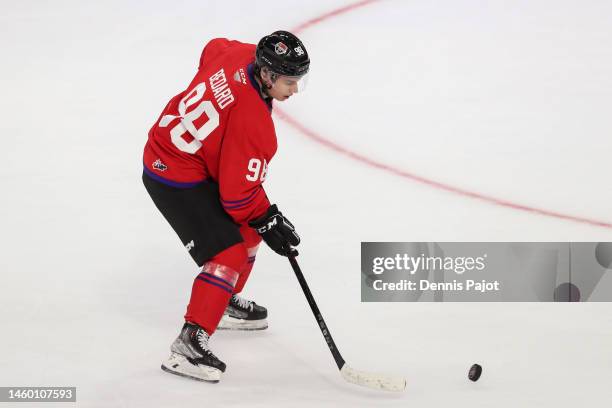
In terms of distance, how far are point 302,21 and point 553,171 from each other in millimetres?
2193

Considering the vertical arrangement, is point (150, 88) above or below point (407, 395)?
above

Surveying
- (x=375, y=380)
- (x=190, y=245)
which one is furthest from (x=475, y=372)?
(x=190, y=245)

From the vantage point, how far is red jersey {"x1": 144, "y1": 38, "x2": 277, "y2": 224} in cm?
341

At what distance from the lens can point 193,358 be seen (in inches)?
137

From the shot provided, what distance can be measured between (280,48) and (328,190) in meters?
1.65

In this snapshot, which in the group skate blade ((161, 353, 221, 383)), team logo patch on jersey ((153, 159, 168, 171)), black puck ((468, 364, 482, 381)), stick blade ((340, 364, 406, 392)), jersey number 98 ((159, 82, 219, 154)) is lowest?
skate blade ((161, 353, 221, 383))

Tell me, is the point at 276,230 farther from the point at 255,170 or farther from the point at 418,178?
the point at 418,178

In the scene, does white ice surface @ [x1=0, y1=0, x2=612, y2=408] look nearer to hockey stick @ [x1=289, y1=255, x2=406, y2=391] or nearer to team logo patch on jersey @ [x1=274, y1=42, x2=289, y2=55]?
hockey stick @ [x1=289, y1=255, x2=406, y2=391]

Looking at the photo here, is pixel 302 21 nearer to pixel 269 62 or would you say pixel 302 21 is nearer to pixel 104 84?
pixel 104 84

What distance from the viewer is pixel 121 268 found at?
4375mm

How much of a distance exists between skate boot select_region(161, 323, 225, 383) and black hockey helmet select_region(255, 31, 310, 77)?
0.90 metres

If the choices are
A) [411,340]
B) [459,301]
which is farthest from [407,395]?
[459,301]

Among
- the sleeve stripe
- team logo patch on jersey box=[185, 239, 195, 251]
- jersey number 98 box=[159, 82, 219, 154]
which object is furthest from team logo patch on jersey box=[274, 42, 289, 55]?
team logo patch on jersey box=[185, 239, 195, 251]

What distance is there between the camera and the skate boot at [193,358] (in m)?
3.48
